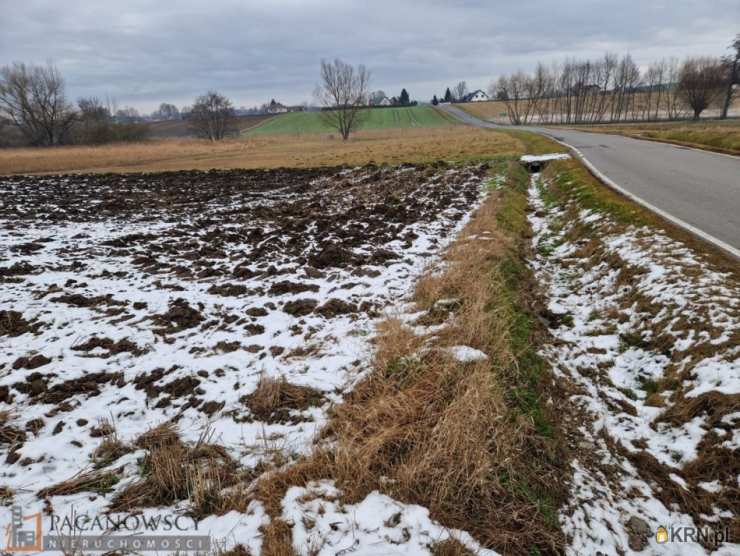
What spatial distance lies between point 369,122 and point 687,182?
86385 millimetres

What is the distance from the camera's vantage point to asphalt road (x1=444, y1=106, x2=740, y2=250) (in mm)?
7023

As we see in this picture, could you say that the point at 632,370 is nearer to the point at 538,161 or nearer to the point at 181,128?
the point at 538,161

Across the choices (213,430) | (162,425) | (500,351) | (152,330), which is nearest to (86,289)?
(152,330)

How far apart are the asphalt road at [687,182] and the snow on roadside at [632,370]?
1.32m

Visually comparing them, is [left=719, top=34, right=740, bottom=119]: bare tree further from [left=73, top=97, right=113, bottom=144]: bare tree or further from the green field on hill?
[left=73, top=97, right=113, bottom=144]: bare tree

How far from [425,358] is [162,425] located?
2.81m

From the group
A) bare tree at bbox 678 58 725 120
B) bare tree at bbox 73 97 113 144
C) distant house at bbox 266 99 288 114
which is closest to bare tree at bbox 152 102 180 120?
distant house at bbox 266 99 288 114

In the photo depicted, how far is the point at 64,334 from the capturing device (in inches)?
206

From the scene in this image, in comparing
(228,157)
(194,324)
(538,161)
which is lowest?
(194,324)

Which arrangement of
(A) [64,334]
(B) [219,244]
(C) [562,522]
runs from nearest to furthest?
(C) [562,522]
(A) [64,334]
(B) [219,244]

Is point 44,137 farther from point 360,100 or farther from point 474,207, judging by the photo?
point 474,207

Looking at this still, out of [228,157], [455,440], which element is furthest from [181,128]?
[455,440]

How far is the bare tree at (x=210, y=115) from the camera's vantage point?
75438 mm

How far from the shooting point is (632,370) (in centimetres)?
438
